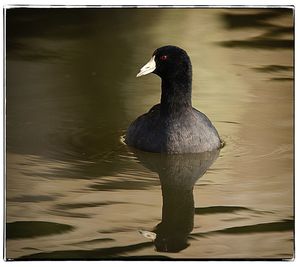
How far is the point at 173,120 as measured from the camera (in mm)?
9383

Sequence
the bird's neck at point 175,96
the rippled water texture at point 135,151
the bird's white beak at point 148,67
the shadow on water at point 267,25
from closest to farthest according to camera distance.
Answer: the rippled water texture at point 135,151 → the shadow on water at point 267,25 → the bird's white beak at point 148,67 → the bird's neck at point 175,96

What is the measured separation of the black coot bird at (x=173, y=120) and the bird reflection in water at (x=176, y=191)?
8cm

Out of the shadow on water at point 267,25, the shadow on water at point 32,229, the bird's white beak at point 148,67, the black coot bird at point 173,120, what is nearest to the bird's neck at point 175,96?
the black coot bird at point 173,120

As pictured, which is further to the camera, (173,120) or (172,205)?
(173,120)

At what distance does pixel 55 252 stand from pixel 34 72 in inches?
59.7

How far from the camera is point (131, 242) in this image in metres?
8.08

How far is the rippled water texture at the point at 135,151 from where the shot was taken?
819 centimetres

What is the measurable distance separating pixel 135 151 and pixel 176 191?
28.1 inches

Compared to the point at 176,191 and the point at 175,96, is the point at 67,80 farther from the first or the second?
the point at 176,191

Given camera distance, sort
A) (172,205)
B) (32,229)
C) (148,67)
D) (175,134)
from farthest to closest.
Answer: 1. (175,134)
2. (148,67)
3. (172,205)
4. (32,229)

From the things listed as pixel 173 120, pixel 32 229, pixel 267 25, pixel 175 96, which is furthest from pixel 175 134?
pixel 32 229

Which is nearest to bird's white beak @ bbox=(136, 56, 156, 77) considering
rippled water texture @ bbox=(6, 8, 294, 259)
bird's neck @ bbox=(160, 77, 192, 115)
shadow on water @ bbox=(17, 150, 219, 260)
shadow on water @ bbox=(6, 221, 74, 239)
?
rippled water texture @ bbox=(6, 8, 294, 259)

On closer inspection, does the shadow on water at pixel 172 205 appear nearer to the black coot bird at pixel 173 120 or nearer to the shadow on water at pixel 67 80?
the black coot bird at pixel 173 120

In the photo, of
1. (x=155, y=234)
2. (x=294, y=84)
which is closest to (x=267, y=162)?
(x=294, y=84)
